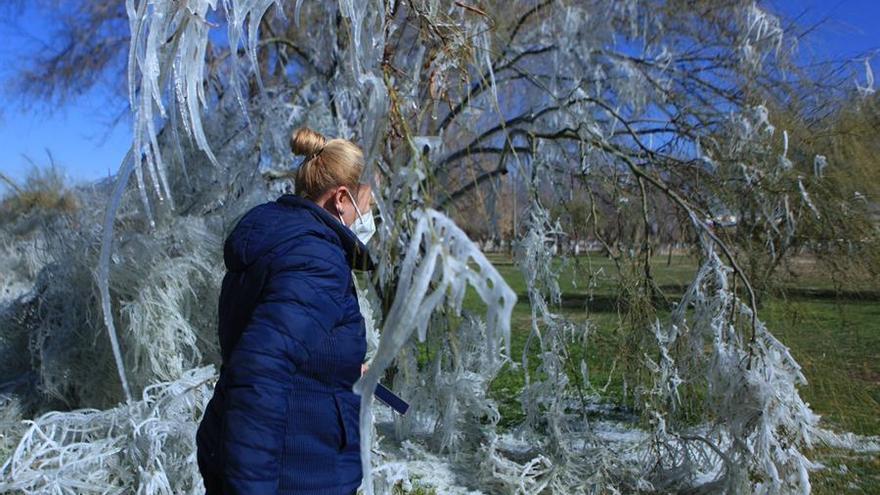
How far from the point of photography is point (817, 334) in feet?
11.6

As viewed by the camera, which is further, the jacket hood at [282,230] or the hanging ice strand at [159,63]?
the jacket hood at [282,230]

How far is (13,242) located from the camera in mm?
8391

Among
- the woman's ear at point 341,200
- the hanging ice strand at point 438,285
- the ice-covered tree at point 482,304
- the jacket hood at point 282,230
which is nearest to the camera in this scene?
the hanging ice strand at point 438,285

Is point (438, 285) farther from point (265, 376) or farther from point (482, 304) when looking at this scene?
point (482, 304)

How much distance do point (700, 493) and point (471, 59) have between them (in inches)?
106

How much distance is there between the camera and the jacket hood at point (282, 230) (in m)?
1.62

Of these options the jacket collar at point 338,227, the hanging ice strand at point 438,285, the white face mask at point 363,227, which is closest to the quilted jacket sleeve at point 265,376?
the jacket collar at point 338,227

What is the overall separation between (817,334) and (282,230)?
2.98m

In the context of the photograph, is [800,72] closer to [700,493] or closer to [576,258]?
[576,258]

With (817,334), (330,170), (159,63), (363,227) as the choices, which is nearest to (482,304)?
(363,227)

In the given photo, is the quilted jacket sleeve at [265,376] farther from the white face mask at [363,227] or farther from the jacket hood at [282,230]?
the white face mask at [363,227]

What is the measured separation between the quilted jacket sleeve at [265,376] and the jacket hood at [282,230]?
91 mm

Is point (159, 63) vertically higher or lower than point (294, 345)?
higher

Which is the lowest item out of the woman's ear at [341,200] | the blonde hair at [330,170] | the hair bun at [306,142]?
the woman's ear at [341,200]
